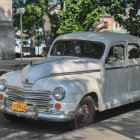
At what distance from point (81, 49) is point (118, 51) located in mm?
842

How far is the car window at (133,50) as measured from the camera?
767 centimetres

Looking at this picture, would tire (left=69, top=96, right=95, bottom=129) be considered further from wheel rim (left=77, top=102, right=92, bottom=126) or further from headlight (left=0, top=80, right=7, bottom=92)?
headlight (left=0, top=80, right=7, bottom=92)

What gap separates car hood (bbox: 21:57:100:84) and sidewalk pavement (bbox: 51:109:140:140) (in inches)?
44.5

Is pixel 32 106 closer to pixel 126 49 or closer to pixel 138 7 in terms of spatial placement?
pixel 126 49

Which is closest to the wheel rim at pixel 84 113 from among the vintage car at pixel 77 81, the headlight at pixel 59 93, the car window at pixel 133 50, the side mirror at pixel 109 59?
the vintage car at pixel 77 81

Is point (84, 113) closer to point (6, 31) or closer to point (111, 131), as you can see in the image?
point (111, 131)

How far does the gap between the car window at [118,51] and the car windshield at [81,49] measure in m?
0.24

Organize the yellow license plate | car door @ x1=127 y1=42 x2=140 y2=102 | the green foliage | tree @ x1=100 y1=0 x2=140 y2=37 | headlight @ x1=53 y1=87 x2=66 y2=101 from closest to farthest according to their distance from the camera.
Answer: headlight @ x1=53 y1=87 x2=66 y2=101, the yellow license plate, car door @ x1=127 y1=42 x2=140 y2=102, the green foliage, tree @ x1=100 y1=0 x2=140 y2=37

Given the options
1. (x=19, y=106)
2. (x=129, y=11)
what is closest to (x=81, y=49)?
(x=19, y=106)

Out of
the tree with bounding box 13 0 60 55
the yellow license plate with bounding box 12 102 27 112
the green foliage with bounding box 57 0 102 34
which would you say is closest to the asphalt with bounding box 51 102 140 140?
the yellow license plate with bounding box 12 102 27 112

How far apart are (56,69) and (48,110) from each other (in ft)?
2.64

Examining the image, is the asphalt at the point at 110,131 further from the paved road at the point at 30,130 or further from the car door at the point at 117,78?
the car door at the point at 117,78

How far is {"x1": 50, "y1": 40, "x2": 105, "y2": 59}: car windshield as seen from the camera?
23.3 ft

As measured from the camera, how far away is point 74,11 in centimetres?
1606
